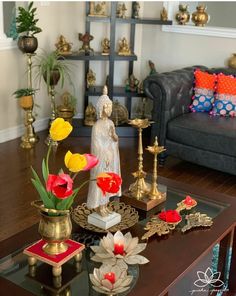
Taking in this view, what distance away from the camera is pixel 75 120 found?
4973mm

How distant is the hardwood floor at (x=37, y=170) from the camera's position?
3.24m

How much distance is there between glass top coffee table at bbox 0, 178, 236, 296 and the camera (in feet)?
5.71

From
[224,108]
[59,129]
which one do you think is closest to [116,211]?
[59,129]

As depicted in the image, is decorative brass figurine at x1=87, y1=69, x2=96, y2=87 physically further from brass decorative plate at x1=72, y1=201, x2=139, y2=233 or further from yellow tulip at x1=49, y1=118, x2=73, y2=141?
yellow tulip at x1=49, y1=118, x2=73, y2=141

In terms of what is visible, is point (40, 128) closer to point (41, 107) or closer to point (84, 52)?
point (41, 107)

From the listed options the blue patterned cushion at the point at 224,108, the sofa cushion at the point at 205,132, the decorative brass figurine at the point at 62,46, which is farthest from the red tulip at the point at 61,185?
the decorative brass figurine at the point at 62,46

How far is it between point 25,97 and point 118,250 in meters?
2.73

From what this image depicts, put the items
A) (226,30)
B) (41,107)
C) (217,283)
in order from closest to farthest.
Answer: (217,283) → (226,30) → (41,107)

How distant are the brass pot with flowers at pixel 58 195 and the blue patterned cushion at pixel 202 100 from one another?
2669mm

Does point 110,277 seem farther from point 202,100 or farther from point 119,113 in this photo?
point 119,113

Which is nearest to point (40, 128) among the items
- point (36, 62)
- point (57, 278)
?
point (36, 62)

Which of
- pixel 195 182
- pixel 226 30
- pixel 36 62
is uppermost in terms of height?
pixel 226 30

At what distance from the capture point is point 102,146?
2.06 m

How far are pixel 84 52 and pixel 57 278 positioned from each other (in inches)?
129
